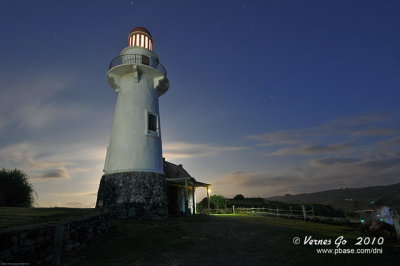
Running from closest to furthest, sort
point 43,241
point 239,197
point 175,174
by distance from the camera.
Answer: point 43,241, point 175,174, point 239,197

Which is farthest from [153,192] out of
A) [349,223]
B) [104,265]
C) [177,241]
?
[349,223]

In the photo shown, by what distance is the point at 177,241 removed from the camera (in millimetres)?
8633

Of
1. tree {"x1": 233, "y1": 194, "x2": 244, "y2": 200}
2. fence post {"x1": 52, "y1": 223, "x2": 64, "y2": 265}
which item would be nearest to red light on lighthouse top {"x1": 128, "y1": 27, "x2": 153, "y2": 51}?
fence post {"x1": 52, "y1": 223, "x2": 64, "y2": 265}

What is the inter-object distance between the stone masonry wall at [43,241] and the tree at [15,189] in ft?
43.7

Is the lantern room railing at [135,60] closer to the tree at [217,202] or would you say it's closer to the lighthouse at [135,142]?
the lighthouse at [135,142]

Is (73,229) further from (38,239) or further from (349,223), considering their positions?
(349,223)

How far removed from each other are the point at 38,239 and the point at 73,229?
59.0 inches

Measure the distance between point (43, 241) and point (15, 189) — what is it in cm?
1531

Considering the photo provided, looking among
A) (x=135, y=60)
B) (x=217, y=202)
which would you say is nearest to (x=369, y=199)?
(x=217, y=202)

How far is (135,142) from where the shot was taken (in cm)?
1633

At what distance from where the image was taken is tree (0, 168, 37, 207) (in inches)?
664

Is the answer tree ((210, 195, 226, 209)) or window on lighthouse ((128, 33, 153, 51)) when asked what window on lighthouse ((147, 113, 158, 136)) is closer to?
window on lighthouse ((128, 33, 153, 51))

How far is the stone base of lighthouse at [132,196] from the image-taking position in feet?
49.4

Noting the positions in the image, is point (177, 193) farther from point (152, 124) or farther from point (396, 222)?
point (396, 222)
